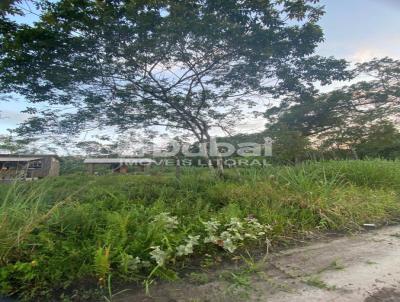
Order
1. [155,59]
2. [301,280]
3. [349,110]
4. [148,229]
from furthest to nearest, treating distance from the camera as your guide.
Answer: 1. [349,110]
2. [155,59]
3. [148,229]
4. [301,280]

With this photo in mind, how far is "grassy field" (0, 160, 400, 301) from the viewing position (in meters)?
1.50

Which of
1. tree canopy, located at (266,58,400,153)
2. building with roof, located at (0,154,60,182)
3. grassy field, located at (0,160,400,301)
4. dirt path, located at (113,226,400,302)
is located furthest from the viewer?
tree canopy, located at (266,58,400,153)

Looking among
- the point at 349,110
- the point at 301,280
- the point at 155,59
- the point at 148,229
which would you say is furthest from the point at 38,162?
the point at 349,110

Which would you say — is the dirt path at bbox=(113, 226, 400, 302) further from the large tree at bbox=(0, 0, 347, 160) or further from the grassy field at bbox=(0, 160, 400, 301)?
the large tree at bbox=(0, 0, 347, 160)

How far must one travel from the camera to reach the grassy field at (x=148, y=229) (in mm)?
1497

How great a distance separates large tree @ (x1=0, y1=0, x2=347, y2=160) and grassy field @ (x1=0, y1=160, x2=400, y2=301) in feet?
7.97

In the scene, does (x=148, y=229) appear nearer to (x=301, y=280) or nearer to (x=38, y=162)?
(x=301, y=280)

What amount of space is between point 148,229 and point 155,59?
3792mm

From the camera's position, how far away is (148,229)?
1.87 metres

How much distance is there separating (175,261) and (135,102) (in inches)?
167

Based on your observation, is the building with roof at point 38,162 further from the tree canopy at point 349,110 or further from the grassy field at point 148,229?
the tree canopy at point 349,110

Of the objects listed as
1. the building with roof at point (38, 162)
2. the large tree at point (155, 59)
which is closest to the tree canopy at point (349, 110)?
the large tree at point (155, 59)

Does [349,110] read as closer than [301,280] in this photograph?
No

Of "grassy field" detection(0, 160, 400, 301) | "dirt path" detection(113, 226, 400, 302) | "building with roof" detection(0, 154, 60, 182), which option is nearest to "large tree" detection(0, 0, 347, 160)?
"building with roof" detection(0, 154, 60, 182)
